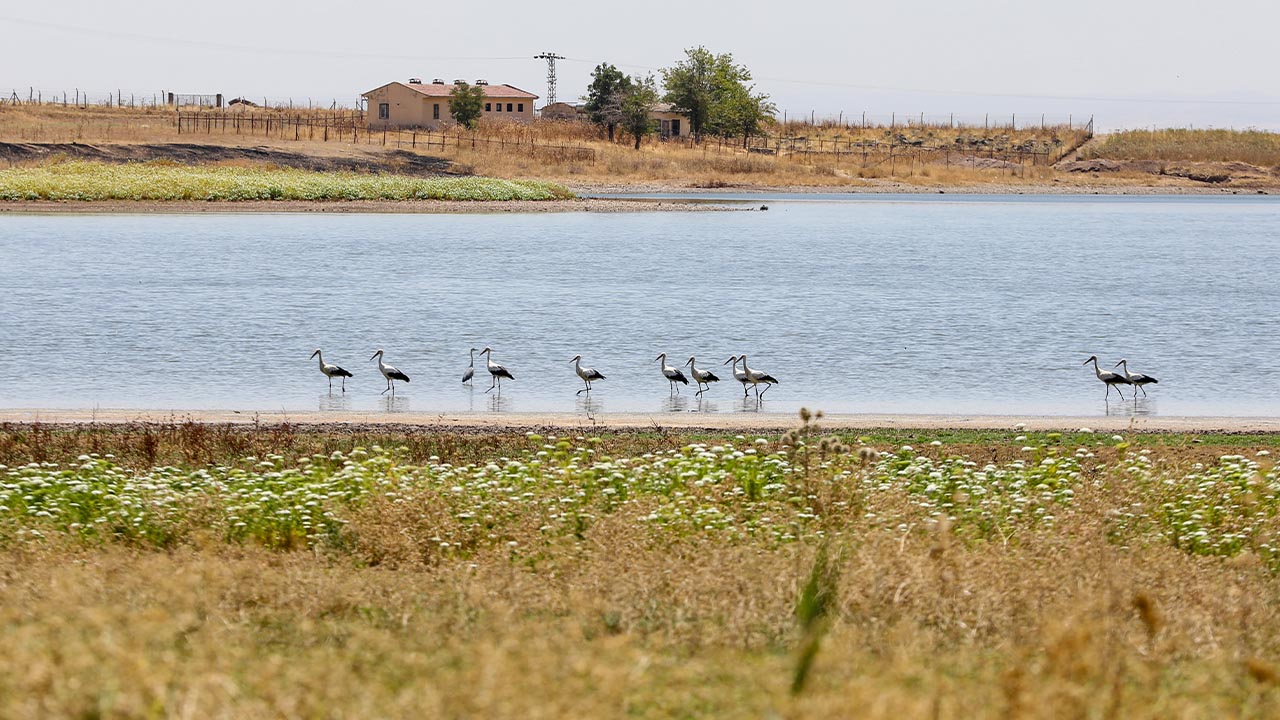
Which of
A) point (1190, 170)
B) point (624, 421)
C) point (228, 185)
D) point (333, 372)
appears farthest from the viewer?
point (1190, 170)

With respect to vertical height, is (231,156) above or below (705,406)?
above

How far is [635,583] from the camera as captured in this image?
9.60 meters

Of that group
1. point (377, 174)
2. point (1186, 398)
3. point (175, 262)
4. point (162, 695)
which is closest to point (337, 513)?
point (162, 695)

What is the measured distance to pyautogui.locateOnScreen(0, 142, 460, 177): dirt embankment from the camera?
266 ft

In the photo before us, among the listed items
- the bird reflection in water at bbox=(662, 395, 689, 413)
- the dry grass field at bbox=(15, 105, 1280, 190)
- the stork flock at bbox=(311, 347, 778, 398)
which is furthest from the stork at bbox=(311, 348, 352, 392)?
the dry grass field at bbox=(15, 105, 1280, 190)

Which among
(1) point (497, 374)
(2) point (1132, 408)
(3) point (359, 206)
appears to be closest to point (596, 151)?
(3) point (359, 206)

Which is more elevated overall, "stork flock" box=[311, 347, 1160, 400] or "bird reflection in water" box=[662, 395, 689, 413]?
"stork flock" box=[311, 347, 1160, 400]

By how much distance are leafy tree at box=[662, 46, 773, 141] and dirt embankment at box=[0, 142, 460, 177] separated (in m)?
39.4

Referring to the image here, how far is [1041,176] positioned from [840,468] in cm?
10766

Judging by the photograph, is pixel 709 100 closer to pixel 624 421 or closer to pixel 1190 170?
pixel 1190 170

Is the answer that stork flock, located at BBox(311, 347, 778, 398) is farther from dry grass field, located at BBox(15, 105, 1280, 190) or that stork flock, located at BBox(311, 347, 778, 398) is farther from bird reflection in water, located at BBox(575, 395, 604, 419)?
dry grass field, located at BBox(15, 105, 1280, 190)

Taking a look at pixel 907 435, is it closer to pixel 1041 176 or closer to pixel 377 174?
Answer: pixel 377 174

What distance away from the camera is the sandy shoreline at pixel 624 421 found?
20.1 m

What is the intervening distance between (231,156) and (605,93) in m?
42.9
